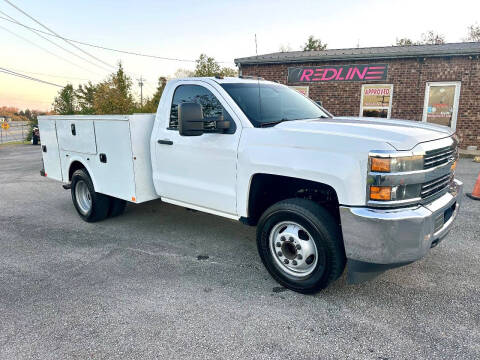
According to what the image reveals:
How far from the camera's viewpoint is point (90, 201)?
5.61 meters

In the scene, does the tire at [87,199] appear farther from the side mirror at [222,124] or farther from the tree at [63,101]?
the tree at [63,101]

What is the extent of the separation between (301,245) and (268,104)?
5.30 ft

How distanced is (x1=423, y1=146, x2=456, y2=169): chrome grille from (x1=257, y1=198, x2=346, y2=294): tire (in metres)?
0.91

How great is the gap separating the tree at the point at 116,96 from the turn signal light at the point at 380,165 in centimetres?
2005

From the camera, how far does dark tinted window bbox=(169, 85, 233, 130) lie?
12.5 ft

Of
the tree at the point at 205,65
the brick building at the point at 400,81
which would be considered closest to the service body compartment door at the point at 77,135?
the brick building at the point at 400,81

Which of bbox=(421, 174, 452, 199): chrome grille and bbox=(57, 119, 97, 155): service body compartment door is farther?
bbox=(57, 119, 97, 155): service body compartment door

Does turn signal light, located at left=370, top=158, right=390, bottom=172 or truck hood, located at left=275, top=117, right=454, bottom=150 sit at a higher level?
truck hood, located at left=275, top=117, right=454, bottom=150

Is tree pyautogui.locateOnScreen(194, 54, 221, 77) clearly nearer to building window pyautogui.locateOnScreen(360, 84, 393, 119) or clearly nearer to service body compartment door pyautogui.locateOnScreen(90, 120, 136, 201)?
building window pyautogui.locateOnScreen(360, 84, 393, 119)

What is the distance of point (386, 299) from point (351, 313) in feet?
1.46

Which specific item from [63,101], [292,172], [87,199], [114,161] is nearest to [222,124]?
[292,172]

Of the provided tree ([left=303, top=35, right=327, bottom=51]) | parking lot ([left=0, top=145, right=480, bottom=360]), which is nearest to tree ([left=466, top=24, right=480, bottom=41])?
tree ([left=303, top=35, right=327, bottom=51])

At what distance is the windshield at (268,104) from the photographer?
12.1ft

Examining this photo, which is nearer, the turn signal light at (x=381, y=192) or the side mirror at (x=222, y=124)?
the turn signal light at (x=381, y=192)
